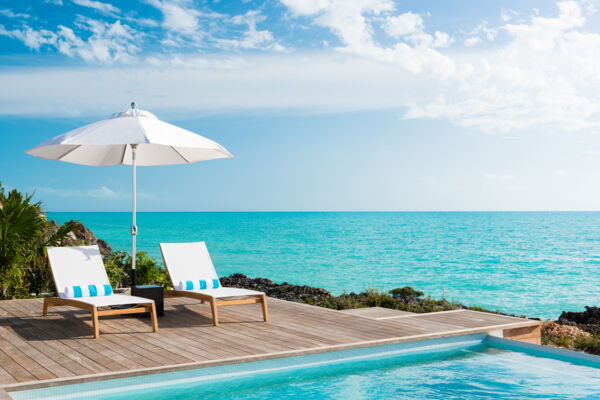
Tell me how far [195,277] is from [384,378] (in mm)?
2799

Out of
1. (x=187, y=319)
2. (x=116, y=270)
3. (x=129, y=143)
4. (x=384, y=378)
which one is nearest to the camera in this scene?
(x=384, y=378)

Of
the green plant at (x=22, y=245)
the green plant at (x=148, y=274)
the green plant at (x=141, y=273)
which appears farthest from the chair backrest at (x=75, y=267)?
the green plant at (x=148, y=274)

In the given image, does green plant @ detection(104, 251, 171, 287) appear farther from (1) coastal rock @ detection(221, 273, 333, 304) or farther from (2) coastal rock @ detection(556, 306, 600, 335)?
(2) coastal rock @ detection(556, 306, 600, 335)

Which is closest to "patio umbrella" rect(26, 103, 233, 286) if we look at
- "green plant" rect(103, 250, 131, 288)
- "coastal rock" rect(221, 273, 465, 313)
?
"green plant" rect(103, 250, 131, 288)

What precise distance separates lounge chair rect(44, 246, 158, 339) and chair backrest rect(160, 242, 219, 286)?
2.23ft

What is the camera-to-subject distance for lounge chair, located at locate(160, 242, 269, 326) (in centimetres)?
654

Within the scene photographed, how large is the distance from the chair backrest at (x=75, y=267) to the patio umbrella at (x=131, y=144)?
51 centimetres

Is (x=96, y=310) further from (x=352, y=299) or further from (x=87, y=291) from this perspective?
(x=352, y=299)

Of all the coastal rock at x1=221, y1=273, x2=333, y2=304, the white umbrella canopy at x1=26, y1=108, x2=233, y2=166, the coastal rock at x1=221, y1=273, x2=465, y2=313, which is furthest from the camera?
the coastal rock at x1=221, y1=273, x2=333, y2=304

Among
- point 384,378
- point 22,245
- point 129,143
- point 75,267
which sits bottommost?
point 384,378

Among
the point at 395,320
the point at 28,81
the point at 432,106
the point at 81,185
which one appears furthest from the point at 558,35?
the point at 81,185

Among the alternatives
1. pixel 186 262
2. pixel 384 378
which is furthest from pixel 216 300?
pixel 384 378

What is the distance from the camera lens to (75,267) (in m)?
6.44

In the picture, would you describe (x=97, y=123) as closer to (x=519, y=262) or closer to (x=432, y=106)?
(x=519, y=262)
